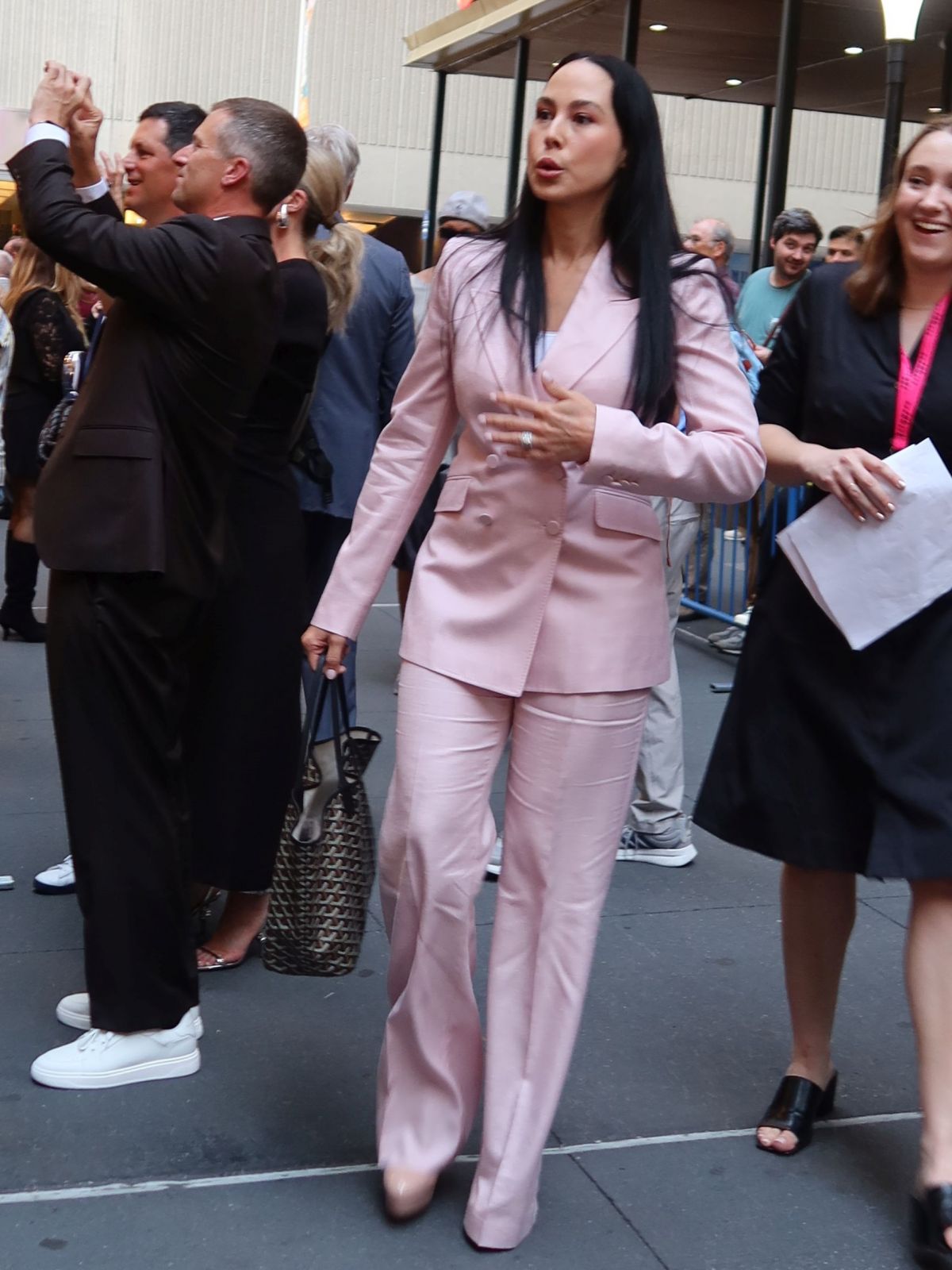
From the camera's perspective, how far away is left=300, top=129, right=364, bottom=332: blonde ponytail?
452cm

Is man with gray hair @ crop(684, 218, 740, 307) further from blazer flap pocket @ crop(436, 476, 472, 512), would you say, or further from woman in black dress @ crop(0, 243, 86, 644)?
blazer flap pocket @ crop(436, 476, 472, 512)

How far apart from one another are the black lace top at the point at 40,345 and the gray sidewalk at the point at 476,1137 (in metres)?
3.88

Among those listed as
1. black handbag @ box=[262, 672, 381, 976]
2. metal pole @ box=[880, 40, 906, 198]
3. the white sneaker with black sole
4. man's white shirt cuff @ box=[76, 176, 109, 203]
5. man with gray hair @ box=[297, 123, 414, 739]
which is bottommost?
the white sneaker with black sole

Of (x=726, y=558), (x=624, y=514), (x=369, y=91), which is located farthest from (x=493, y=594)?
(x=369, y=91)

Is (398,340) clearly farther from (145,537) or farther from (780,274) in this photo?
(780,274)

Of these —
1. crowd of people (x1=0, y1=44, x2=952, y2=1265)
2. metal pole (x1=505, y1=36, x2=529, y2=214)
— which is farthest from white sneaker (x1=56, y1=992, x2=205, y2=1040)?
metal pole (x1=505, y1=36, x2=529, y2=214)

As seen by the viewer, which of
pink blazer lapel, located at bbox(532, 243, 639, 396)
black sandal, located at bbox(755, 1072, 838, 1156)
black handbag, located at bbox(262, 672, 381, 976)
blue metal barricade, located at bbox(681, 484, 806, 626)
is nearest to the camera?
pink blazer lapel, located at bbox(532, 243, 639, 396)

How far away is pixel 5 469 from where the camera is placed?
8719 mm

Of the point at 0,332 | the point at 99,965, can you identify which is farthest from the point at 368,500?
the point at 0,332

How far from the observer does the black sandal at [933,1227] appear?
3.04 metres

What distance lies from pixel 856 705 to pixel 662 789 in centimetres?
212

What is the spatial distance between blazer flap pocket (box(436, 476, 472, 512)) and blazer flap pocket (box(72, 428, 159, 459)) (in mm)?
781

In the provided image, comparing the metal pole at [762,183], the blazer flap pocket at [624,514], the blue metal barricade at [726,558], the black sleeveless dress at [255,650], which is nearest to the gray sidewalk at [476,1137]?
the black sleeveless dress at [255,650]

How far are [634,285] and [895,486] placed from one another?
2.03 ft
